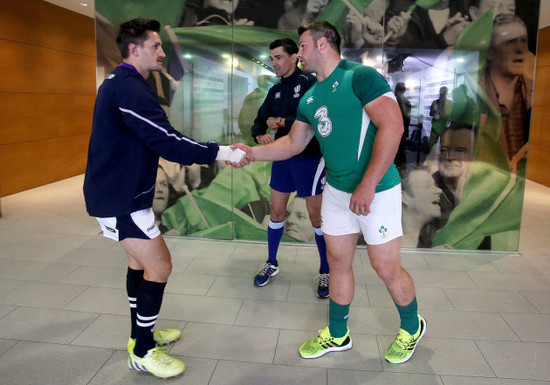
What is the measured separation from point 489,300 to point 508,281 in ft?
1.56

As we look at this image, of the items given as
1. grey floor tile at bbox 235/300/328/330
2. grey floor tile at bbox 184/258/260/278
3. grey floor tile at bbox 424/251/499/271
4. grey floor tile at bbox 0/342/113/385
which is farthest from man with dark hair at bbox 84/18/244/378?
grey floor tile at bbox 424/251/499/271

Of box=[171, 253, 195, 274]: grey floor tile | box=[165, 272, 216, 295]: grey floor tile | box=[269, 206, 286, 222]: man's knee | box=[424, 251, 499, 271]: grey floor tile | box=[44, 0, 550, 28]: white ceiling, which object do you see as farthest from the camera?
box=[44, 0, 550, 28]: white ceiling

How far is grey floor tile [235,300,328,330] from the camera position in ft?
9.09

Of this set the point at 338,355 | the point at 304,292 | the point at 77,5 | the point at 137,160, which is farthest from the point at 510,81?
the point at 77,5

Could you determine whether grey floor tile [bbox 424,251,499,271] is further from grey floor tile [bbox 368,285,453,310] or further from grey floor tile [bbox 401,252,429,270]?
grey floor tile [bbox 368,285,453,310]

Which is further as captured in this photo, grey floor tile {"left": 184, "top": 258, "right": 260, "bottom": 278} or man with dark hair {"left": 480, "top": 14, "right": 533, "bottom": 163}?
man with dark hair {"left": 480, "top": 14, "right": 533, "bottom": 163}

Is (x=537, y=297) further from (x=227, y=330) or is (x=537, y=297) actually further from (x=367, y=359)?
(x=227, y=330)

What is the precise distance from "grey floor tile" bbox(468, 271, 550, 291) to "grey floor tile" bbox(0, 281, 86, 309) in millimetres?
2852

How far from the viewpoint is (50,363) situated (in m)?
2.29

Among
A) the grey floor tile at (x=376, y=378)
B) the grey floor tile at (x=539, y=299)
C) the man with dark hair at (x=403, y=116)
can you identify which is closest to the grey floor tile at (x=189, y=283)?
the grey floor tile at (x=376, y=378)

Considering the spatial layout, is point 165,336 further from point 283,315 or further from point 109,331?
point 283,315

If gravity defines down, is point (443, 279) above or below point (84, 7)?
below

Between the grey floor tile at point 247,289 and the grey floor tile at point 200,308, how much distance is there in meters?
0.10

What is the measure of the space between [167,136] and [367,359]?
148 centimetres
